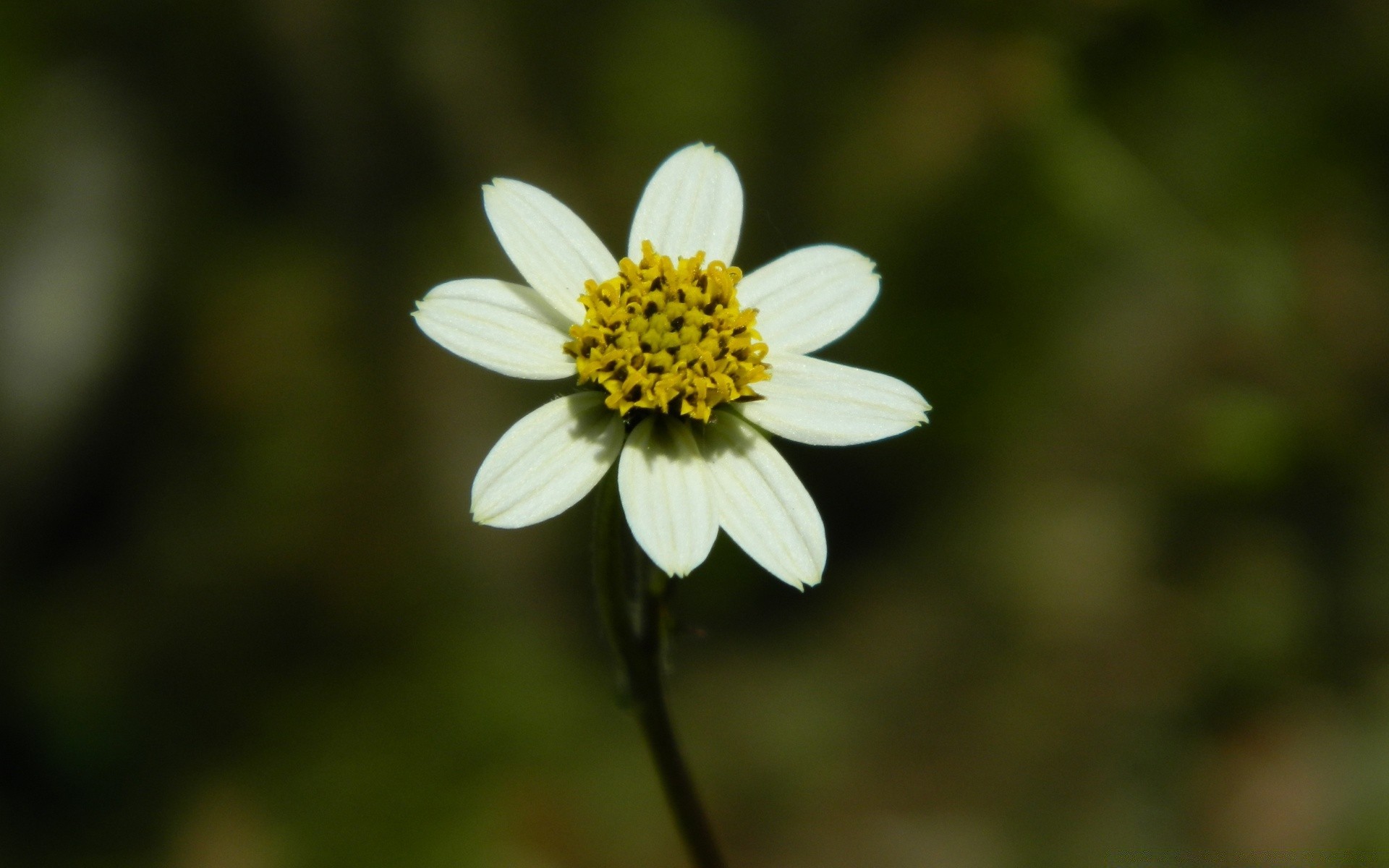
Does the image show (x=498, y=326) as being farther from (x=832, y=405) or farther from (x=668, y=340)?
(x=832, y=405)

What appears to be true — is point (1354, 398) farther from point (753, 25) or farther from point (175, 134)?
point (175, 134)

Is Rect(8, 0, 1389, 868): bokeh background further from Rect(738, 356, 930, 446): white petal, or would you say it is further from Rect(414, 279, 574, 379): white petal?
Rect(414, 279, 574, 379): white petal

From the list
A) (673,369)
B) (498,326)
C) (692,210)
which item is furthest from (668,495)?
(692,210)

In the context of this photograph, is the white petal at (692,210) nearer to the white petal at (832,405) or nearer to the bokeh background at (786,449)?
the white petal at (832,405)

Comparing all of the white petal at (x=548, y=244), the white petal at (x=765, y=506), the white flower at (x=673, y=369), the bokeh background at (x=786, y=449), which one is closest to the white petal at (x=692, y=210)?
the white flower at (x=673, y=369)

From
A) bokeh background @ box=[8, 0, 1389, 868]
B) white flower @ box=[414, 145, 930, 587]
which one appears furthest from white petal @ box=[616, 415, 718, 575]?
bokeh background @ box=[8, 0, 1389, 868]

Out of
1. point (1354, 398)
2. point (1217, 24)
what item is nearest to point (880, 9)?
point (1217, 24)
